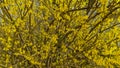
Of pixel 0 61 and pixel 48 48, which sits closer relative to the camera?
pixel 48 48

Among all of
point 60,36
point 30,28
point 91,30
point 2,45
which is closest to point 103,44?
point 91,30

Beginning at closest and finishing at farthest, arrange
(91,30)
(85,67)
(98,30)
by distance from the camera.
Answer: (91,30)
(98,30)
(85,67)

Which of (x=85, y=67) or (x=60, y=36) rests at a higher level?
(x=60, y=36)

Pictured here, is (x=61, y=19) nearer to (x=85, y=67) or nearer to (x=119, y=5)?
(x=119, y=5)

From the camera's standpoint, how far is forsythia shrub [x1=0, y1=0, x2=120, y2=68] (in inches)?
151

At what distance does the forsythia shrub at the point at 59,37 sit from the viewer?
3842mm

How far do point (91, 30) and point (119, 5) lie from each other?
82 cm

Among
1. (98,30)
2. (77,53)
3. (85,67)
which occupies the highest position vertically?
(98,30)

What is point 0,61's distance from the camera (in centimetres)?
460

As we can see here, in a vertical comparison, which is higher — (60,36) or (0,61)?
(60,36)

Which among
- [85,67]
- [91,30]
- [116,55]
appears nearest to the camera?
[116,55]

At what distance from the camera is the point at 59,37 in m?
4.27

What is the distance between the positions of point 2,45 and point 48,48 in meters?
1.10

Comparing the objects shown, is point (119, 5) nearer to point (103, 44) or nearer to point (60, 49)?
point (103, 44)
